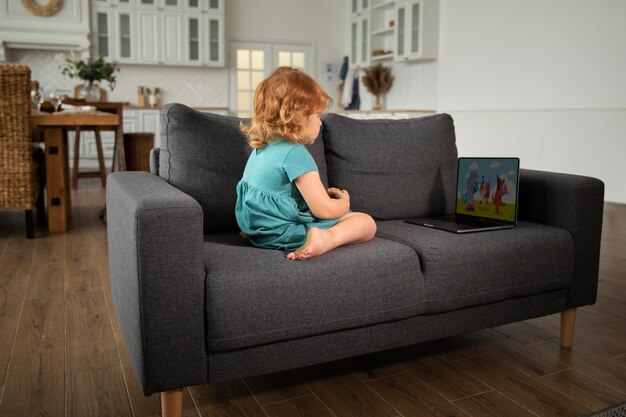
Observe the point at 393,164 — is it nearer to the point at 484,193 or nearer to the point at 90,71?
the point at 484,193

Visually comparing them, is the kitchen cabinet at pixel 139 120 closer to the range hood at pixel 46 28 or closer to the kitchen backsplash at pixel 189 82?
the kitchen backsplash at pixel 189 82

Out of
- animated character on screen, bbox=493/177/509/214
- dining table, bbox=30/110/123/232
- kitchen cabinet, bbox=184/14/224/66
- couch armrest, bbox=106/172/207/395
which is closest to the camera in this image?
couch armrest, bbox=106/172/207/395

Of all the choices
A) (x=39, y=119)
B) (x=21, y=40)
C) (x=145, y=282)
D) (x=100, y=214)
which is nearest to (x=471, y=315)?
(x=145, y=282)

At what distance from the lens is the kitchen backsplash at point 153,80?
7.26 metres

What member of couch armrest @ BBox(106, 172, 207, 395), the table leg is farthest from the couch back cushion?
the table leg

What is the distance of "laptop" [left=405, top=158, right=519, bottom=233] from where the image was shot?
198 centimetres

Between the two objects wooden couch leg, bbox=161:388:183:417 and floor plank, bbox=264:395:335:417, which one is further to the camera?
floor plank, bbox=264:395:335:417

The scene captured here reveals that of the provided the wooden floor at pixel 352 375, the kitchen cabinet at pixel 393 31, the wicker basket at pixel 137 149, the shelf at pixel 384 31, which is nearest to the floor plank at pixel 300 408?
the wooden floor at pixel 352 375

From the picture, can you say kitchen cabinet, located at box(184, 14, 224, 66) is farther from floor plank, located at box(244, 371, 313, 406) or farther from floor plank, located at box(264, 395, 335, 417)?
floor plank, located at box(264, 395, 335, 417)

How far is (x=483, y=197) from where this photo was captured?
2.10 metres

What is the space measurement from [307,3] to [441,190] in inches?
268

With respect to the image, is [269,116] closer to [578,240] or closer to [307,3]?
[578,240]

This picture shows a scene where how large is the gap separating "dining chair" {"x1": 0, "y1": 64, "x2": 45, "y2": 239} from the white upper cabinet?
163 inches

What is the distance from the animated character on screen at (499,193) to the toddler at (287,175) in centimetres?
57
